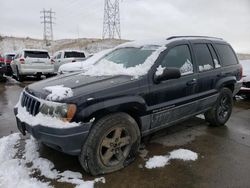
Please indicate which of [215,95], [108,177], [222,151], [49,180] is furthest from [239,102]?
[49,180]

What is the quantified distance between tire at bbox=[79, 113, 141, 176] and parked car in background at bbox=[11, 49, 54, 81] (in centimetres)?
1044

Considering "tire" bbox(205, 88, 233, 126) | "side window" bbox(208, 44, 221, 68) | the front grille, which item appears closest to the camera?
the front grille

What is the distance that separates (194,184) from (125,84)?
153 cm

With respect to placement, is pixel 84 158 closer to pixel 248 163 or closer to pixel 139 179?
pixel 139 179

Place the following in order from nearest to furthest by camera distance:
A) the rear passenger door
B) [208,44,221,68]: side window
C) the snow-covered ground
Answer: the snow-covered ground < the rear passenger door < [208,44,221,68]: side window

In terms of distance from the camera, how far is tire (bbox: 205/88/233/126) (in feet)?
16.3

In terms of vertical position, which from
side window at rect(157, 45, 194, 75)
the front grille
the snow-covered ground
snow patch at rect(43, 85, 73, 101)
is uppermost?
side window at rect(157, 45, 194, 75)

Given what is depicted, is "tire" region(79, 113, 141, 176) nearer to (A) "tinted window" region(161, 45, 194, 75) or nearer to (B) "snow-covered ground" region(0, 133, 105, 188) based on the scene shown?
(B) "snow-covered ground" region(0, 133, 105, 188)

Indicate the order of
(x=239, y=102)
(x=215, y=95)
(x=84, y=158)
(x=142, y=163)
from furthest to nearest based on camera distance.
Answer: (x=239, y=102), (x=215, y=95), (x=142, y=163), (x=84, y=158)

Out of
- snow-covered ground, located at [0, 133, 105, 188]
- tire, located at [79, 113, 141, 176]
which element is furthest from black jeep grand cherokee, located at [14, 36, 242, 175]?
snow-covered ground, located at [0, 133, 105, 188]

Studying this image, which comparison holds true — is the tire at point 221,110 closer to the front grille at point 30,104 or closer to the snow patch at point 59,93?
the snow patch at point 59,93

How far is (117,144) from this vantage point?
3295 mm

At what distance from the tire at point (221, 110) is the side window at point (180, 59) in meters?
1.23

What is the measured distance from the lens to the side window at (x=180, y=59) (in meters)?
3.85
